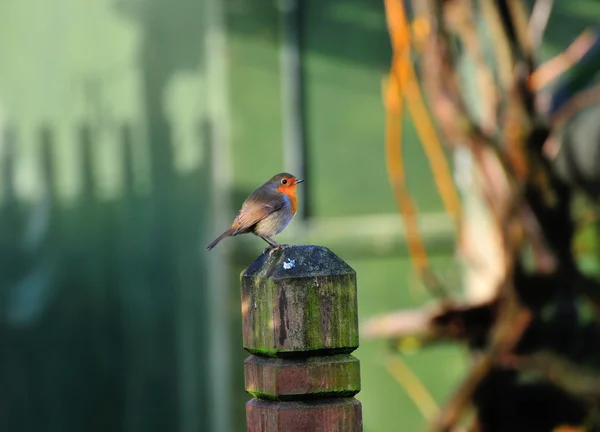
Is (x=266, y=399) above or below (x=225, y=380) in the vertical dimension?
above

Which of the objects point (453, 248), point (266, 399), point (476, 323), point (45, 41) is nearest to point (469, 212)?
point (453, 248)

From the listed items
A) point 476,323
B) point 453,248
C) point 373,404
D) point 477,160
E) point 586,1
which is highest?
point 586,1

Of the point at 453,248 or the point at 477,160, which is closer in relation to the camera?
the point at 477,160

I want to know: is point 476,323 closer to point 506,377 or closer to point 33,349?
point 506,377

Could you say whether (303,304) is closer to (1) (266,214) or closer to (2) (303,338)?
(2) (303,338)

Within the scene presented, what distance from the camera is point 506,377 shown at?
532 cm

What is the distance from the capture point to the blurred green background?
584 centimetres

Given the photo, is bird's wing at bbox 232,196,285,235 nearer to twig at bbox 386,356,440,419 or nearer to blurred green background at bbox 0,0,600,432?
blurred green background at bbox 0,0,600,432

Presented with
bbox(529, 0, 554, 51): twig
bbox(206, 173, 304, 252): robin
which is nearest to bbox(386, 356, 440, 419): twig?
bbox(529, 0, 554, 51): twig

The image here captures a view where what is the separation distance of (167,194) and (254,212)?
295 cm

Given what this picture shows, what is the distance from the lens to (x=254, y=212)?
11.0 ft

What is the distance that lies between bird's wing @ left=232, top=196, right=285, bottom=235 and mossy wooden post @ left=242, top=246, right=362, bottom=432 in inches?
38.0

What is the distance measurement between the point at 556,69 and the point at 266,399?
11.4 ft

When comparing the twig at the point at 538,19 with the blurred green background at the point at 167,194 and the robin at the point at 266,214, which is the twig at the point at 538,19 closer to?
the blurred green background at the point at 167,194
